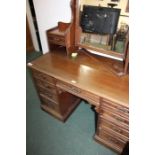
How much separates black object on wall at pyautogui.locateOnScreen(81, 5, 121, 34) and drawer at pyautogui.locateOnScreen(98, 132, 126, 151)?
946 mm

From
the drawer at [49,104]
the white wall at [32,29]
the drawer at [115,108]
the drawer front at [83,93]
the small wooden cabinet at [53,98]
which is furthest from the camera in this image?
the white wall at [32,29]

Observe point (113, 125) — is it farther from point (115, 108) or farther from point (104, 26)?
point (104, 26)

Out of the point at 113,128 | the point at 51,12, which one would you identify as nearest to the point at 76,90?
the point at 113,128

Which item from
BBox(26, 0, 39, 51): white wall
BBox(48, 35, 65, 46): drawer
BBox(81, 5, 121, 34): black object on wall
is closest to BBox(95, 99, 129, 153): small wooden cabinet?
BBox(81, 5, 121, 34): black object on wall

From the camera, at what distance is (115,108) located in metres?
1.11

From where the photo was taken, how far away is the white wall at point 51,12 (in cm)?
172

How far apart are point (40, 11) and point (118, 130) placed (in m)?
1.91

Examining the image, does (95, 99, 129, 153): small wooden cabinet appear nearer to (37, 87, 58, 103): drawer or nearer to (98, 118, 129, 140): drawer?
(98, 118, 129, 140): drawer

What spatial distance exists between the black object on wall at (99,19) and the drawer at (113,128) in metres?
0.79

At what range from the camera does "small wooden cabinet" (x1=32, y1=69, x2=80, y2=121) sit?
1.47 m

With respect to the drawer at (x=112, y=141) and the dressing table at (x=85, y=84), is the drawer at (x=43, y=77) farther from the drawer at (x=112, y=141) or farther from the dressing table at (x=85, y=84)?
the drawer at (x=112, y=141)

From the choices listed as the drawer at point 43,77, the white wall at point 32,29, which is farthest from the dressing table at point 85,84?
the white wall at point 32,29

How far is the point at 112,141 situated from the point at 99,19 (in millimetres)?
1146
